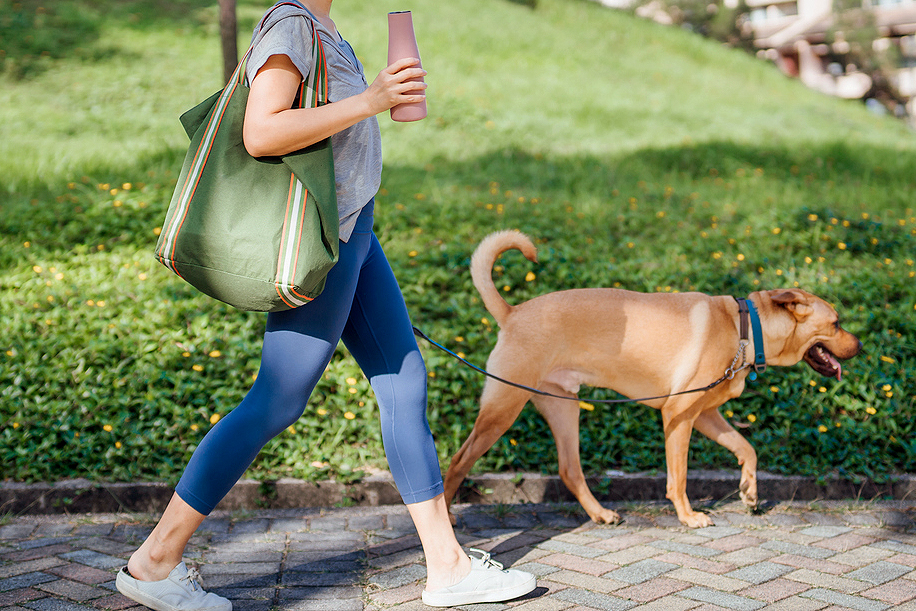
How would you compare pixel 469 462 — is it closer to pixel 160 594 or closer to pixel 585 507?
pixel 585 507

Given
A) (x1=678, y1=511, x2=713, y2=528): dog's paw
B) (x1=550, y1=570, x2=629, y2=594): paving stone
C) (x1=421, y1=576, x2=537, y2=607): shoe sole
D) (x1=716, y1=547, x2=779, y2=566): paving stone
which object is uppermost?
(x1=421, y1=576, x2=537, y2=607): shoe sole

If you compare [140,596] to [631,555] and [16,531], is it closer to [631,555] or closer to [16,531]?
[16,531]

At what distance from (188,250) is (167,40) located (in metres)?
13.9

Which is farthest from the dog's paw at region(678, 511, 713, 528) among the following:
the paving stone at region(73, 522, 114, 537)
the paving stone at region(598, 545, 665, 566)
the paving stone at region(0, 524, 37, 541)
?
the paving stone at region(0, 524, 37, 541)

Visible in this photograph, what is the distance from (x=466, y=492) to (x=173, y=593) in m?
1.77

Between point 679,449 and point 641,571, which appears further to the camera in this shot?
point 679,449

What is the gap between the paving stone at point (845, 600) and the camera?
246 centimetres

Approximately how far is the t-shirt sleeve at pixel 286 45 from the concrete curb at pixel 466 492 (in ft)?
7.59

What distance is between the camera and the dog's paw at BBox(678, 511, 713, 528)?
11.0 feet

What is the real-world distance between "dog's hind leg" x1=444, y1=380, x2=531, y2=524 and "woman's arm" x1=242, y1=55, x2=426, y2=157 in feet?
5.40

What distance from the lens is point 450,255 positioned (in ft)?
18.0

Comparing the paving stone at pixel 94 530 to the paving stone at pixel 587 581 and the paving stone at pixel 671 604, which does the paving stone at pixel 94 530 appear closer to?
the paving stone at pixel 587 581

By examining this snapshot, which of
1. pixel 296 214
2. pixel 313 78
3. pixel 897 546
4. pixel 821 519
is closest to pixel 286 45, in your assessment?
pixel 313 78

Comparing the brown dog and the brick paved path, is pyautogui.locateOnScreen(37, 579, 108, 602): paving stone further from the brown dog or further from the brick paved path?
the brown dog
